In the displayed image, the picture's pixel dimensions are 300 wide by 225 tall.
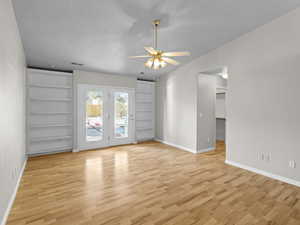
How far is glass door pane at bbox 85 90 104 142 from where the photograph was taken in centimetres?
500

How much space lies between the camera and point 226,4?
2.50m

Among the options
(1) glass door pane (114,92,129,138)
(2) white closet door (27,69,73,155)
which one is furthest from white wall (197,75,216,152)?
(2) white closet door (27,69,73,155)

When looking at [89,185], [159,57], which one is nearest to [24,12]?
[159,57]

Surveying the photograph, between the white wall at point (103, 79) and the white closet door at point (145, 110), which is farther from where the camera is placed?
the white closet door at point (145, 110)

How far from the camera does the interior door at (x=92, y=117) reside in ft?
16.0

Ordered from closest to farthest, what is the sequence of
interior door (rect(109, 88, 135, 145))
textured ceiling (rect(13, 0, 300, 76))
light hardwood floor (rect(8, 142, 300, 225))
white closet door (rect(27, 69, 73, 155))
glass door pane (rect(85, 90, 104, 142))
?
light hardwood floor (rect(8, 142, 300, 225)), textured ceiling (rect(13, 0, 300, 76)), white closet door (rect(27, 69, 73, 155)), glass door pane (rect(85, 90, 104, 142)), interior door (rect(109, 88, 135, 145))

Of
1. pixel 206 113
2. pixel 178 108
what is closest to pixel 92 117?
pixel 178 108

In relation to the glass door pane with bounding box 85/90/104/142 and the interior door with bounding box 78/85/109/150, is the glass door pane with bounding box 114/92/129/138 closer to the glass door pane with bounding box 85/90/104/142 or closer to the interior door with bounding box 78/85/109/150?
the interior door with bounding box 78/85/109/150

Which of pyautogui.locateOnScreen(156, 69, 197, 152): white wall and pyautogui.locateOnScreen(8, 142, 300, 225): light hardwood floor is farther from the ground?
pyautogui.locateOnScreen(156, 69, 197, 152): white wall

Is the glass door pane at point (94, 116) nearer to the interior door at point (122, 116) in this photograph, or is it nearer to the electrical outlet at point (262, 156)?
the interior door at point (122, 116)

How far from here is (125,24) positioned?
9.06ft

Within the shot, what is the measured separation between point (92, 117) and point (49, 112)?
1211 millimetres

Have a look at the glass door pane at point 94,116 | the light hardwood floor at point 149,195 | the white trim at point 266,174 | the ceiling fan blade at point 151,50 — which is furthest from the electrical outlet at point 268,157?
the glass door pane at point 94,116

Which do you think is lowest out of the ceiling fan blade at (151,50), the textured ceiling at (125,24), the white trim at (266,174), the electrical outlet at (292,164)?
the white trim at (266,174)
